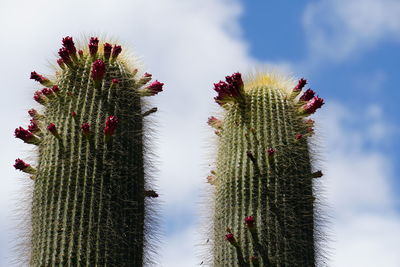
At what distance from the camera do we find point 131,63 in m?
11.7

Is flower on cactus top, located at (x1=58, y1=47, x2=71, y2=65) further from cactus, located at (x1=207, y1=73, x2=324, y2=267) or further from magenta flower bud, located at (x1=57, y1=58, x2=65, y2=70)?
cactus, located at (x1=207, y1=73, x2=324, y2=267)

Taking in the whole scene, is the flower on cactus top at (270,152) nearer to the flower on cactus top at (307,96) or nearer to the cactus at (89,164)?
the flower on cactus top at (307,96)

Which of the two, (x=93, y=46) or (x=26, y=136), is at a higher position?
(x=93, y=46)

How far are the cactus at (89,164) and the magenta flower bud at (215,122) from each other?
3.80 ft

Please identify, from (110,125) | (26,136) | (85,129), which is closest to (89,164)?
(85,129)

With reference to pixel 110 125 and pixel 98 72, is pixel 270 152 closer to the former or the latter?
pixel 110 125

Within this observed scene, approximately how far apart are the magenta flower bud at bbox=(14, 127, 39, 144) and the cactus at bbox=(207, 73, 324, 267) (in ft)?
8.62

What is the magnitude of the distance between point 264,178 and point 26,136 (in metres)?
3.27

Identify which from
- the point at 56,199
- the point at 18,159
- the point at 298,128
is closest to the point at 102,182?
the point at 56,199

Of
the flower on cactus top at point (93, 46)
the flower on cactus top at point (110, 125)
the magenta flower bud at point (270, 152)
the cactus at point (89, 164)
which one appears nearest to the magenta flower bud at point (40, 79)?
the cactus at point (89, 164)

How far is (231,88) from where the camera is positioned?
11773 mm

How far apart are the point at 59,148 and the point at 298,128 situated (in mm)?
3439

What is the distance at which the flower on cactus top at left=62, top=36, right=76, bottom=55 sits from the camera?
1116cm

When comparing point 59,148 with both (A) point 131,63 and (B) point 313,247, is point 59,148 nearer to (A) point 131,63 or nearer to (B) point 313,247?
(A) point 131,63
